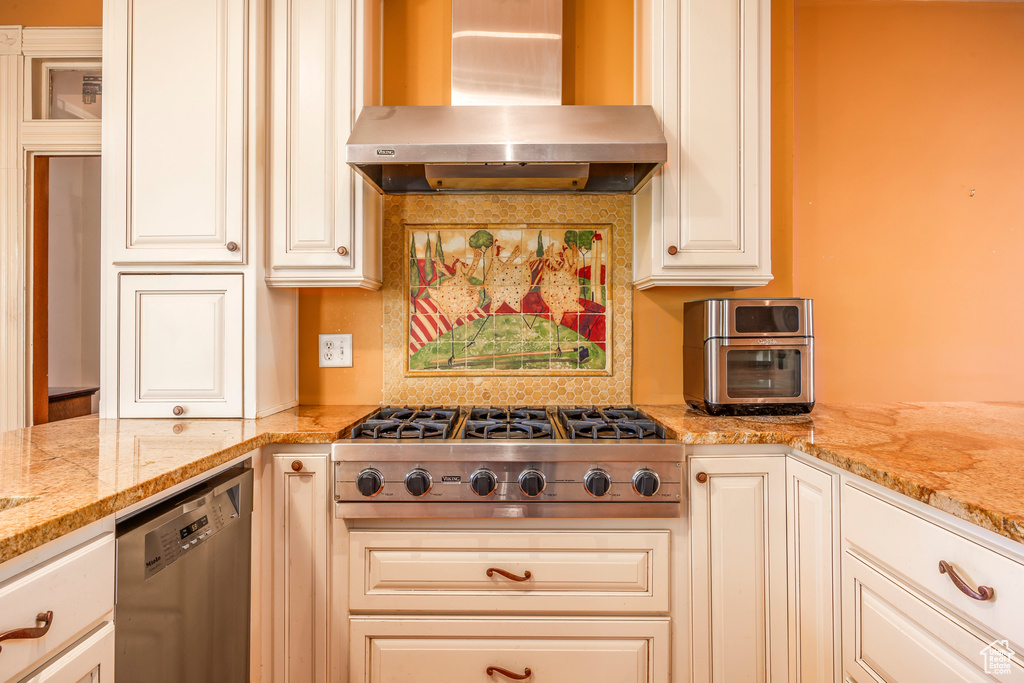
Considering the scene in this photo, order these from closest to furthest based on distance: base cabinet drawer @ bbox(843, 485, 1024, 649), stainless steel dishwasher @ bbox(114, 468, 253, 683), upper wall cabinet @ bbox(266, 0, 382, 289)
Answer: base cabinet drawer @ bbox(843, 485, 1024, 649), stainless steel dishwasher @ bbox(114, 468, 253, 683), upper wall cabinet @ bbox(266, 0, 382, 289)

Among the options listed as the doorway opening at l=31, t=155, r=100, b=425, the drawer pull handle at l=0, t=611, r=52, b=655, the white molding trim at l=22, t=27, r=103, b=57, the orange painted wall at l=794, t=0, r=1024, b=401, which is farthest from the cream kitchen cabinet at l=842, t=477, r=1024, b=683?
the doorway opening at l=31, t=155, r=100, b=425

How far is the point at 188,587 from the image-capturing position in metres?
1.08

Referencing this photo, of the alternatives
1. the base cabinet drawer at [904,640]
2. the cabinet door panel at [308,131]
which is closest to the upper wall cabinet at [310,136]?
the cabinet door panel at [308,131]

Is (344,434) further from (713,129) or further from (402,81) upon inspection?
(713,129)

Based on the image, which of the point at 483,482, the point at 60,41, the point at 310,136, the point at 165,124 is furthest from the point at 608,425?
the point at 60,41

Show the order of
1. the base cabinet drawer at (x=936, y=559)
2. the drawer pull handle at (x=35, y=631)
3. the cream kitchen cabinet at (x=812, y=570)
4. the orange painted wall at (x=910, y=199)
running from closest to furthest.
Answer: the drawer pull handle at (x=35, y=631) < the base cabinet drawer at (x=936, y=559) < the cream kitchen cabinet at (x=812, y=570) < the orange painted wall at (x=910, y=199)

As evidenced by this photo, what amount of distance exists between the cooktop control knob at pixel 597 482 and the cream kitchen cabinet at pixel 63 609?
3.51ft

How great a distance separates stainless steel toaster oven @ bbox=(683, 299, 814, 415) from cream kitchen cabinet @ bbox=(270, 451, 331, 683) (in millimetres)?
1351

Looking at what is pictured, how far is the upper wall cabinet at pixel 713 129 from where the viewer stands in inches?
66.5

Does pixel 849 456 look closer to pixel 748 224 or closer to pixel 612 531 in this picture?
pixel 612 531

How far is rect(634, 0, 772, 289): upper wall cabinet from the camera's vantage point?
5.54ft

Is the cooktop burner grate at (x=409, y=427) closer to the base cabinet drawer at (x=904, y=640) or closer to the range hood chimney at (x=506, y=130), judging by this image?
the range hood chimney at (x=506, y=130)

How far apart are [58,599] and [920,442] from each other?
1878 millimetres

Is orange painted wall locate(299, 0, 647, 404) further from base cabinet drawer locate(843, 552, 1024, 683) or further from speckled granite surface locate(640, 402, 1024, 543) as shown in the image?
base cabinet drawer locate(843, 552, 1024, 683)
